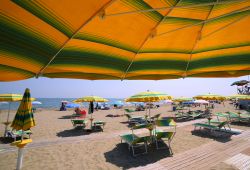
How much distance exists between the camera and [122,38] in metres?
2.51

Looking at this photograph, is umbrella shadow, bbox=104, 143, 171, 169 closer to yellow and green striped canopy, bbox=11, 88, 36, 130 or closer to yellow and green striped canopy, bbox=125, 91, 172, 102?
yellow and green striped canopy, bbox=125, 91, 172, 102

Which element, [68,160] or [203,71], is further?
[68,160]

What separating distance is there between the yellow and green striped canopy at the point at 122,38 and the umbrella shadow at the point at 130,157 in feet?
18.6

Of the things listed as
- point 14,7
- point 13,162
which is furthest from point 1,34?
point 13,162

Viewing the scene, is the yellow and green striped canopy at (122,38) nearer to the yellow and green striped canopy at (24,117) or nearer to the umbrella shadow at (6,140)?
the yellow and green striped canopy at (24,117)

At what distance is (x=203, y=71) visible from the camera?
3.59 meters

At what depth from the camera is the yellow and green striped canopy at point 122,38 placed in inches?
69.7

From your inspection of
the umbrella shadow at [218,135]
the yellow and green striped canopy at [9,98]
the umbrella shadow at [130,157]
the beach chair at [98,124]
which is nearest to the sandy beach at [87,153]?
the umbrella shadow at [130,157]

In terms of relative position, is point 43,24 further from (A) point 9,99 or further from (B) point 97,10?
(A) point 9,99

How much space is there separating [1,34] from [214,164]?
28.1ft

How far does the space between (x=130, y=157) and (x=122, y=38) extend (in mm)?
7615

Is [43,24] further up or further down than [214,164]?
further up

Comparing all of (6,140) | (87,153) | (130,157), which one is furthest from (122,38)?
(6,140)

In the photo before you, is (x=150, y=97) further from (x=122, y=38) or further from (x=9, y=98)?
(x=9, y=98)
